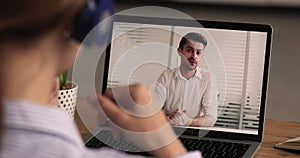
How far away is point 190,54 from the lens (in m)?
1.29

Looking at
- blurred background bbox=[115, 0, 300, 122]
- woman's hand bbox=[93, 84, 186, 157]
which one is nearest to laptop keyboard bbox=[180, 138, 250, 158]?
woman's hand bbox=[93, 84, 186, 157]

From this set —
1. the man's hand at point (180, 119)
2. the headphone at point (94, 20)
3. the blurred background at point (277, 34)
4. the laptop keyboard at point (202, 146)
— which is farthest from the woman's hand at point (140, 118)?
the blurred background at point (277, 34)

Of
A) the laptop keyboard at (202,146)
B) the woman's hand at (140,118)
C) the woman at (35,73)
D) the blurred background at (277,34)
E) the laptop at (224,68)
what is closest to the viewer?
the woman at (35,73)

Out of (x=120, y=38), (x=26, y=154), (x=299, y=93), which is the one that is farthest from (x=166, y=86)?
(x=299, y=93)

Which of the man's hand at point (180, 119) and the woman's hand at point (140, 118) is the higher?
the woman's hand at point (140, 118)

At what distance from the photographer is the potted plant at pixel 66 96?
1291 mm

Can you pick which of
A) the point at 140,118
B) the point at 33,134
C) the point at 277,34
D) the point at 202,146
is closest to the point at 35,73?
the point at 33,134

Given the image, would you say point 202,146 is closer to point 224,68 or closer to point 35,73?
point 224,68

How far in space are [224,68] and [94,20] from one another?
2.49 ft

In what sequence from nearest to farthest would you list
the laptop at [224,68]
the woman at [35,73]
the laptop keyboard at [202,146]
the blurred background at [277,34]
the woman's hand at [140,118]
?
the woman at [35,73], the woman's hand at [140,118], the laptop keyboard at [202,146], the laptop at [224,68], the blurred background at [277,34]

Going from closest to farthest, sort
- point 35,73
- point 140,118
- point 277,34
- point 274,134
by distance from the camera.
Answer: point 35,73 < point 140,118 < point 274,134 < point 277,34

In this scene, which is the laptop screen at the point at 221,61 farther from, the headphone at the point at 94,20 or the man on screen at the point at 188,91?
the headphone at the point at 94,20

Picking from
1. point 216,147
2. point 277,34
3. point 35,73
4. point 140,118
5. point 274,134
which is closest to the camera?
point 35,73

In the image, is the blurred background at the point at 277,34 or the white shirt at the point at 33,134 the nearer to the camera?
the white shirt at the point at 33,134
